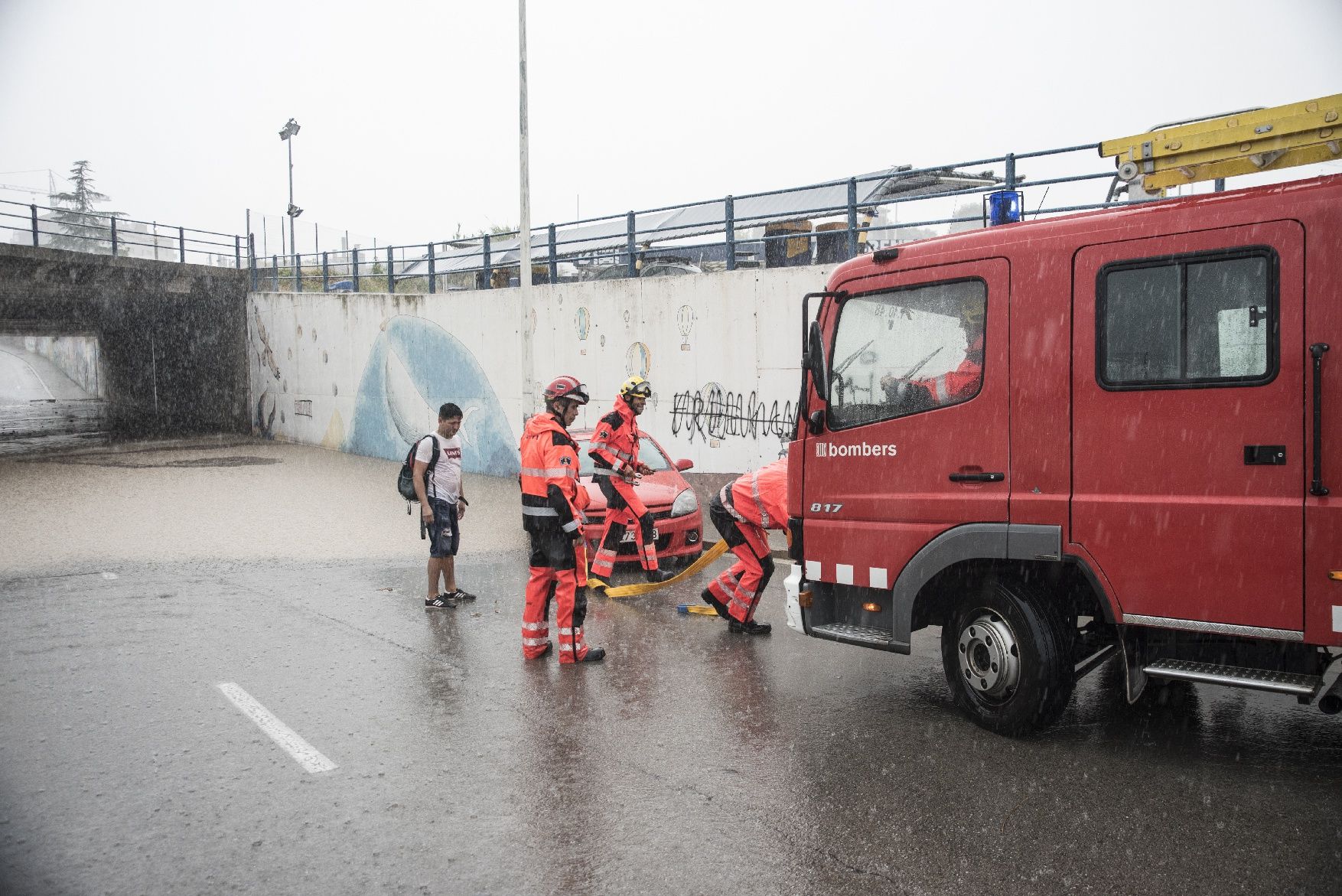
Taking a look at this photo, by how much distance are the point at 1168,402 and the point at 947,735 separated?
6.76ft

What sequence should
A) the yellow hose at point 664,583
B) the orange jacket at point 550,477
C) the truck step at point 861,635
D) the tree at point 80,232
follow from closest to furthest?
the truck step at point 861,635 → the orange jacket at point 550,477 → the yellow hose at point 664,583 → the tree at point 80,232

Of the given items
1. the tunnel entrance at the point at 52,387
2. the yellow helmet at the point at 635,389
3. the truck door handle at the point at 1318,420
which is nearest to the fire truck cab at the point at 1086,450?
the truck door handle at the point at 1318,420

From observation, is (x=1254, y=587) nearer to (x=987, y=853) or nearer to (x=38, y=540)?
(x=987, y=853)

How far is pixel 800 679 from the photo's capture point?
669 centimetres

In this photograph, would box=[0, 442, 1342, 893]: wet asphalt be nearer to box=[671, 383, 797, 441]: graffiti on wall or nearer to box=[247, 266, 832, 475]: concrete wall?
box=[671, 383, 797, 441]: graffiti on wall

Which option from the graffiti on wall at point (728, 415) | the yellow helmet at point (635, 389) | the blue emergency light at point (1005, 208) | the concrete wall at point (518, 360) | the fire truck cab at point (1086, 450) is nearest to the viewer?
the fire truck cab at point (1086, 450)

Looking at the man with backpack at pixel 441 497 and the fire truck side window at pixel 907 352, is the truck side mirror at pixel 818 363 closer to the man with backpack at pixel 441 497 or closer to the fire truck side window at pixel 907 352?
the fire truck side window at pixel 907 352

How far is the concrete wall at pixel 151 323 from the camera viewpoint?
25742 mm

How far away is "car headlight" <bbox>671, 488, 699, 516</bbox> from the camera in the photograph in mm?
10586

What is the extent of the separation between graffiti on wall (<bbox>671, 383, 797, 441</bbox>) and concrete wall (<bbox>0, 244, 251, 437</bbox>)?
18.0 meters

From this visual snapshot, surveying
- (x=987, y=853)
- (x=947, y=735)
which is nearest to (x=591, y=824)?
(x=987, y=853)

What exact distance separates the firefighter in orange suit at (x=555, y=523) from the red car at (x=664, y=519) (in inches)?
110

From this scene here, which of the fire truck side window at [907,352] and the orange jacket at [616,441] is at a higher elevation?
the fire truck side window at [907,352]

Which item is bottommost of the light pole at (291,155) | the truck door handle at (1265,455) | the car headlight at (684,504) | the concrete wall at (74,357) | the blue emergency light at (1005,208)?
the car headlight at (684,504)
